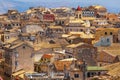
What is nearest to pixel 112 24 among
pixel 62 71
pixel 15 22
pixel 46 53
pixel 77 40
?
pixel 15 22

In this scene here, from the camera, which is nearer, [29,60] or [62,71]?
[62,71]

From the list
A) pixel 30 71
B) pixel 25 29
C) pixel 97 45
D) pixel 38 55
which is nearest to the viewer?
Result: pixel 30 71

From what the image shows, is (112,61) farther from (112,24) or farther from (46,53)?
(112,24)

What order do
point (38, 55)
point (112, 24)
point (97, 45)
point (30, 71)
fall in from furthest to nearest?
1. point (112, 24)
2. point (97, 45)
3. point (38, 55)
4. point (30, 71)

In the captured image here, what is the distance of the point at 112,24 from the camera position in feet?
415

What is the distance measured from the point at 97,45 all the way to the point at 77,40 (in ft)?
18.3

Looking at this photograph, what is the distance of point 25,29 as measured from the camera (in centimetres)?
11056

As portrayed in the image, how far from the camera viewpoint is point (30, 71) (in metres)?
74.6

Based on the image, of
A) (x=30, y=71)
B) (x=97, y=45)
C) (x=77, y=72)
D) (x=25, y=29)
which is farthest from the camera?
(x=25, y=29)

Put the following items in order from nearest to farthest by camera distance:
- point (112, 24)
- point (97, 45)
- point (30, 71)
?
point (30, 71)
point (97, 45)
point (112, 24)

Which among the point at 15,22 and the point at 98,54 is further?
the point at 15,22

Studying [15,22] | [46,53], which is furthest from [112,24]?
[46,53]

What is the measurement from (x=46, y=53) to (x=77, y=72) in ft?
49.6

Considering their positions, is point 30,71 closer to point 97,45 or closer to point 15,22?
point 97,45
